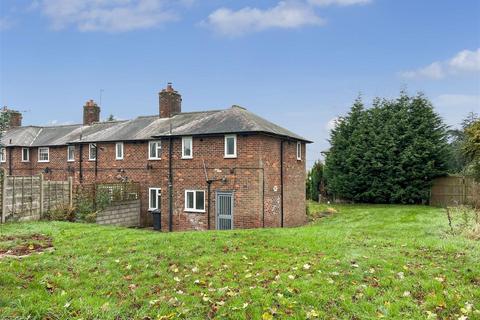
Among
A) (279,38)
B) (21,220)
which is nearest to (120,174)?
(21,220)

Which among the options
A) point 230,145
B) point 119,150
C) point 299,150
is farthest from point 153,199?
point 299,150

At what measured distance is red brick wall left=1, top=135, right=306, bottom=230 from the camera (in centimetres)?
1922

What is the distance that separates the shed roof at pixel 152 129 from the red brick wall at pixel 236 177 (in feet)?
1.75

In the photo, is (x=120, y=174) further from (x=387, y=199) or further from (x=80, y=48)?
(x=387, y=199)

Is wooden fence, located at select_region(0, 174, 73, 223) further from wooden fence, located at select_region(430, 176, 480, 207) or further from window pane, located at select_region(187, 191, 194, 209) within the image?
wooden fence, located at select_region(430, 176, 480, 207)

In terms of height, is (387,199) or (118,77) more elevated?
(118,77)

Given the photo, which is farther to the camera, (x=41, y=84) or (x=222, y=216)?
(x=222, y=216)

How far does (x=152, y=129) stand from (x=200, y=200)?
24.0 ft

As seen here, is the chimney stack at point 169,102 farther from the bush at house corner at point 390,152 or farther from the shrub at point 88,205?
the bush at house corner at point 390,152

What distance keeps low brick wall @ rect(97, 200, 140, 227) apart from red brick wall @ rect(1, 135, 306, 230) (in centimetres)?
63

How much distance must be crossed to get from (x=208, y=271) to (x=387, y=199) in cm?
2505

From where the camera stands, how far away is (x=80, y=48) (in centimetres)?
1670

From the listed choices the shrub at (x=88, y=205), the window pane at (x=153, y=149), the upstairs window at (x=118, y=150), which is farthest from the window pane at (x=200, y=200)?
the upstairs window at (x=118, y=150)

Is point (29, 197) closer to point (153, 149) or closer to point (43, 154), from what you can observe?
point (153, 149)
